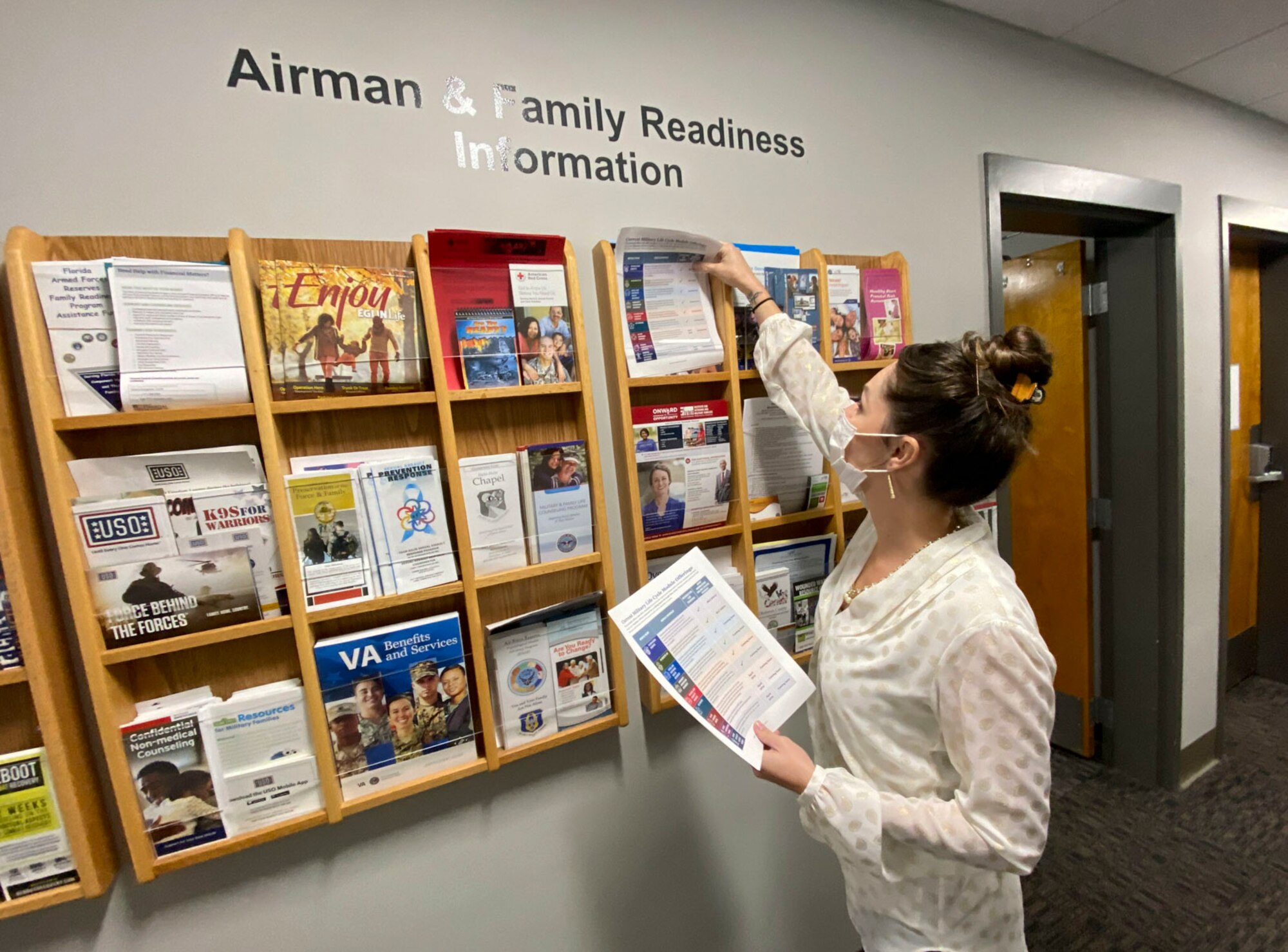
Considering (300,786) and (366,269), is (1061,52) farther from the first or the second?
(300,786)

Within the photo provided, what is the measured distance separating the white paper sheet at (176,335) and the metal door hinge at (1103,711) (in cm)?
350

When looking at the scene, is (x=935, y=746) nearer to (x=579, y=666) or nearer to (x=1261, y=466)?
(x=579, y=666)

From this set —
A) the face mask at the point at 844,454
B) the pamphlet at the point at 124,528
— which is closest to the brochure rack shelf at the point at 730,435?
the face mask at the point at 844,454

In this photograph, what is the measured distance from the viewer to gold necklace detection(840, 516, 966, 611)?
3.42ft

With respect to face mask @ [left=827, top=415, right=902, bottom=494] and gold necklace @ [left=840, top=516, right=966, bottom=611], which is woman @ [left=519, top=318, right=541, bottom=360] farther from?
gold necklace @ [left=840, top=516, right=966, bottom=611]

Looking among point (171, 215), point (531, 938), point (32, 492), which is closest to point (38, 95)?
point (171, 215)

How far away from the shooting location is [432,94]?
1097mm

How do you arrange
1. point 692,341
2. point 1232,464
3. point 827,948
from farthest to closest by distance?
point 1232,464 < point 827,948 < point 692,341

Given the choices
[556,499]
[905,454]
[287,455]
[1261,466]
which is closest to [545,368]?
[556,499]

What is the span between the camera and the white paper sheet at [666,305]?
1217mm

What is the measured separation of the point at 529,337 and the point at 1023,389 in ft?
2.94

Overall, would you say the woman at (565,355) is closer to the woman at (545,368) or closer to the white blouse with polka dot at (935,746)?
the woman at (545,368)

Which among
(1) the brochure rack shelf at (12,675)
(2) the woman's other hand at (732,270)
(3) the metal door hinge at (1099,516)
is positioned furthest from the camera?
(3) the metal door hinge at (1099,516)

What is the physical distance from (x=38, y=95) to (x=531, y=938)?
1.79 metres
